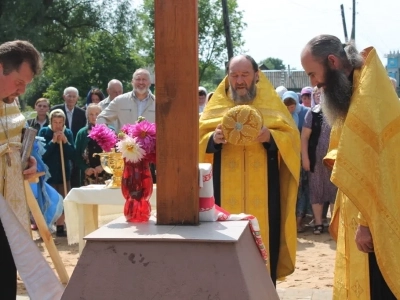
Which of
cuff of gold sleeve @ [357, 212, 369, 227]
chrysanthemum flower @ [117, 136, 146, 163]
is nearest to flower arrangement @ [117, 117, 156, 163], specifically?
chrysanthemum flower @ [117, 136, 146, 163]

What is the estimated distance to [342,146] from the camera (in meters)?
3.57

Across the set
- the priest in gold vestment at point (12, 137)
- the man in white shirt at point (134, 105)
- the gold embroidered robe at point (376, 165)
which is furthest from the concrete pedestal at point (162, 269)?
the man in white shirt at point (134, 105)

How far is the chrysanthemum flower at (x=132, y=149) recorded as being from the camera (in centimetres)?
338

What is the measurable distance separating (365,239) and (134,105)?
4.95 metres

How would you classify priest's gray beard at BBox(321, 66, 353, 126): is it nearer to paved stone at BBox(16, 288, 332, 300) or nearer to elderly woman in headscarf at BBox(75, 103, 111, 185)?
paved stone at BBox(16, 288, 332, 300)

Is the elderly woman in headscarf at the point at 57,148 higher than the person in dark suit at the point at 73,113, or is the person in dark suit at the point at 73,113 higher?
the person in dark suit at the point at 73,113

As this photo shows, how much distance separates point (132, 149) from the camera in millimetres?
3400

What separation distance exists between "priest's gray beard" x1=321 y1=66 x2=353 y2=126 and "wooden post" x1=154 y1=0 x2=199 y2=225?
0.93 metres

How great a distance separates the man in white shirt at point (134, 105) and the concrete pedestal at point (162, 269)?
5.33m

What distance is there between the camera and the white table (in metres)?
6.37

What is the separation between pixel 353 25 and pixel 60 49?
14585mm

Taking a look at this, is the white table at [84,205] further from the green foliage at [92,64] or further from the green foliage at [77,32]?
the green foliage at [92,64]

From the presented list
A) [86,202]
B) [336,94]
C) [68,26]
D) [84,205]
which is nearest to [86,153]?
[84,205]

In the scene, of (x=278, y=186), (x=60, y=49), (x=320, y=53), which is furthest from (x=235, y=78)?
(x=60, y=49)
